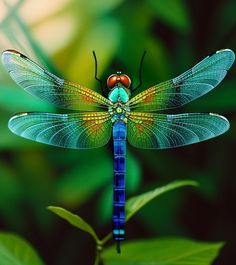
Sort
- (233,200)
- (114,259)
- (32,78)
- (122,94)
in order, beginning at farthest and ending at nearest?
(233,200), (114,259), (32,78), (122,94)

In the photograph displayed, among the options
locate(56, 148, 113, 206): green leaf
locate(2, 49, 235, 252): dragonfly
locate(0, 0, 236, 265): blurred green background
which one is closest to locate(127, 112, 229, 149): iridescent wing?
locate(2, 49, 235, 252): dragonfly

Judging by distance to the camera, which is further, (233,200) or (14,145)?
(233,200)

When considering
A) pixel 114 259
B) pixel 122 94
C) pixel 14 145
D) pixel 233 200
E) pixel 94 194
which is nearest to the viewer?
pixel 122 94

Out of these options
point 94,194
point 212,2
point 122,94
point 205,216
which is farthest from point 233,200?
point 122,94

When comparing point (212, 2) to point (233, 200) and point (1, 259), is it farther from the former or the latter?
point (1, 259)

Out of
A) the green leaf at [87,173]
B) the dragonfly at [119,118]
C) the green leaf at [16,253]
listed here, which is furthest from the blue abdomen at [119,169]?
the green leaf at [87,173]

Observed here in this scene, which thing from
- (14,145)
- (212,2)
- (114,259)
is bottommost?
(114,259)

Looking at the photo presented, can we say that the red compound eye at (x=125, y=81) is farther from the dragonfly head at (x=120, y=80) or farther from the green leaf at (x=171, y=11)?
the green leaf at (x=171, y=11)
